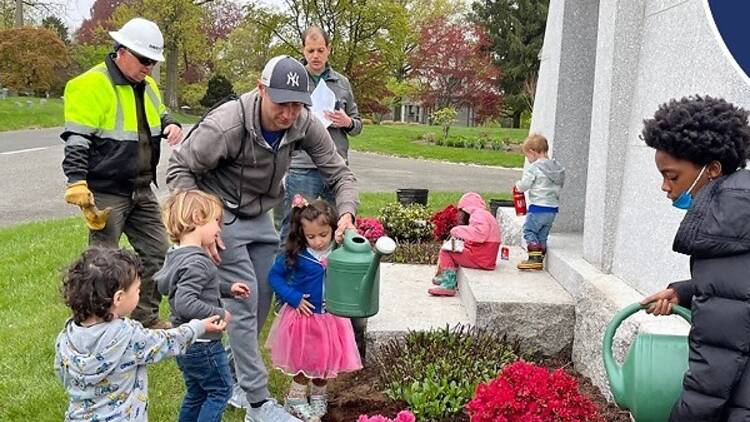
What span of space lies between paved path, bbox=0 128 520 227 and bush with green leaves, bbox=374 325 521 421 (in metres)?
7.37

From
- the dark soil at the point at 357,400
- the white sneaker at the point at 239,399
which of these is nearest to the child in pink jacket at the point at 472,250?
the dark soil at the point at 357,400

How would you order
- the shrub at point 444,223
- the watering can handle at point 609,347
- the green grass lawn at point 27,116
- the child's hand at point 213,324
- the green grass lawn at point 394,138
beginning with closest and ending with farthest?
1. the watering can handle at point 609,347
2. the child's hand at point 213,324
3. the shrub at point 444,223
4. the green grass lawn at point 394,138
5. the green grass lawn at point 27,116

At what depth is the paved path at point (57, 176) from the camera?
36.2 ft

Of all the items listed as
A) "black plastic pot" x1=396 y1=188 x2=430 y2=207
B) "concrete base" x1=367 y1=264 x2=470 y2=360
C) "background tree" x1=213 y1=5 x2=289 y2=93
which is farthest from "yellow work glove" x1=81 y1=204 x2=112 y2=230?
"background tree" x1=213 y1=5 x2=289 y2=93

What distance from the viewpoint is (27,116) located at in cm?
2541

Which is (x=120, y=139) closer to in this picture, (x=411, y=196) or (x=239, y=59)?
(x=411, y=196)

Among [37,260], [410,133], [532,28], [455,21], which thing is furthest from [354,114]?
[455,21]

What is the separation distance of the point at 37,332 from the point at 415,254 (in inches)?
124

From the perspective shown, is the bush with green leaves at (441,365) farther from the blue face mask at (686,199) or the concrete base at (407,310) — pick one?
the blue face mask at (686,199)

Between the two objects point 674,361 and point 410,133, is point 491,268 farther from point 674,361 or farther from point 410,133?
point 410,133

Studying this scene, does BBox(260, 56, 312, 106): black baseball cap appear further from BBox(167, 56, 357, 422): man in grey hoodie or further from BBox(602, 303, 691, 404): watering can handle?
BBox(602, 303, 691, 404): watering can handle

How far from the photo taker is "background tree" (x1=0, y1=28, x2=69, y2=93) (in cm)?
2969

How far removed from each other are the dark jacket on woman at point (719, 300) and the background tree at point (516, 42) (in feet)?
95.3

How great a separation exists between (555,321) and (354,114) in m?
2.22
